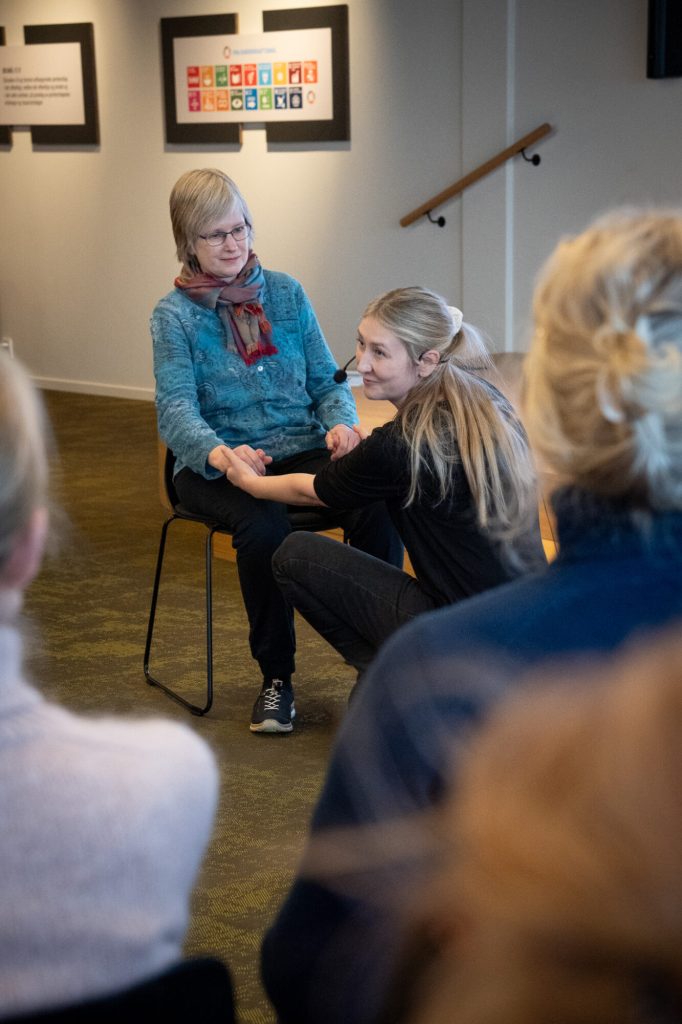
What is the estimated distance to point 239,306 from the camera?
3.27 meters

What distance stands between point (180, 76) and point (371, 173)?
1.38 metres

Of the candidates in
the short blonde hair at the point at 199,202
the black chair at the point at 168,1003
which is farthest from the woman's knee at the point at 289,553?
the black chair at the point at 168,1003

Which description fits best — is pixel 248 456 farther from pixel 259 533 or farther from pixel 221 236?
pixel 221 236

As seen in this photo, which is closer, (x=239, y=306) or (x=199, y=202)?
(x=199, y=202)

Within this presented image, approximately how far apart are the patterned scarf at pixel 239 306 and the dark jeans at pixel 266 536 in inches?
11.6

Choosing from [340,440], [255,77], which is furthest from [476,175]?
[340,440]

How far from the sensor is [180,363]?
319 centimetres

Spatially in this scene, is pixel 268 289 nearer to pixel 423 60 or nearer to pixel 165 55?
pixel 423 60

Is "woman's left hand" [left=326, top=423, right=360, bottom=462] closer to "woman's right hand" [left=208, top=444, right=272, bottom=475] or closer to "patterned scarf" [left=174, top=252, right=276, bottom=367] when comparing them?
"woman's right hand" [left=208, top=444, right=272, bottom=475]

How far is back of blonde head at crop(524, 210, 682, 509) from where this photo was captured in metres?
1.10

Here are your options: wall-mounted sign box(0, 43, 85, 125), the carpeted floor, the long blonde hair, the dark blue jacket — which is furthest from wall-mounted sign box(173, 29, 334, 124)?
the dark blue jacket

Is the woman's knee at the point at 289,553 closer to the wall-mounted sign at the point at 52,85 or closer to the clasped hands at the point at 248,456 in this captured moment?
the clasped hands at the point at 248,456

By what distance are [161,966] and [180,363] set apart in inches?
93.2

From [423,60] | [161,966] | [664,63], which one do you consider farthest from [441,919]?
[423,60]
